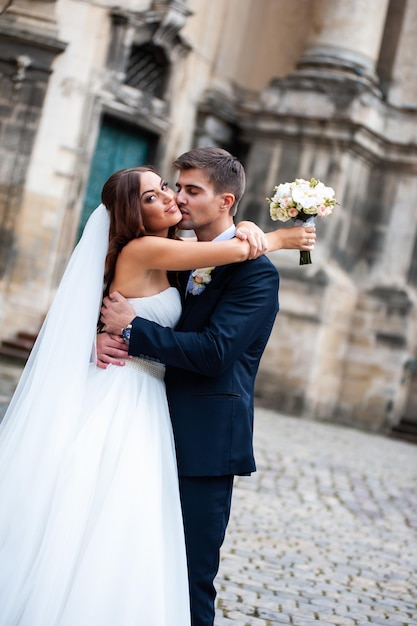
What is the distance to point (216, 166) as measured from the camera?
13.1 feet

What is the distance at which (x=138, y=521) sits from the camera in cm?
379

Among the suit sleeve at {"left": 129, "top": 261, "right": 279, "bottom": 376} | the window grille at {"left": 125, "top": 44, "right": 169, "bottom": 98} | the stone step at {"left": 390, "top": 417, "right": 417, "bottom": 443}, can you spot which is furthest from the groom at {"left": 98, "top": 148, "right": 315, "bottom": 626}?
the stone step at {"left": 390, "top": 417, "right": 417, "bottom": 443}

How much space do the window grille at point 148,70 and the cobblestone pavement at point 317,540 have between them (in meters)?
5.16

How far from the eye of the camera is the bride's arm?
12.9ft

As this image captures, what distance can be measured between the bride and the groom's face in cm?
6

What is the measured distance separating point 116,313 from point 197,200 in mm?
522

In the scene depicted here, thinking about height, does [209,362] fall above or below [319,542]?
above

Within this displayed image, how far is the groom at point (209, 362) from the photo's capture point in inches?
153

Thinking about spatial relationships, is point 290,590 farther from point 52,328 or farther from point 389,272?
point 389,272

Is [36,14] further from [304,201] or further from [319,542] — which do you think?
[304,201]

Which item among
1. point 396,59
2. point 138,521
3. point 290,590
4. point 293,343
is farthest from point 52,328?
point 396,59

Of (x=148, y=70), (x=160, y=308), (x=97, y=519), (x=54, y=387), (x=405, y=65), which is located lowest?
(x=97, y=519)

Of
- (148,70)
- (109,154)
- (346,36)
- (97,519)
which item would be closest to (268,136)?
(346,36)

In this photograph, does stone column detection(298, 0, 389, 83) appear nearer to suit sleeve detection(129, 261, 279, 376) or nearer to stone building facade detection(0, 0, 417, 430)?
stone building facade detection(0, 0, 417, 430)
